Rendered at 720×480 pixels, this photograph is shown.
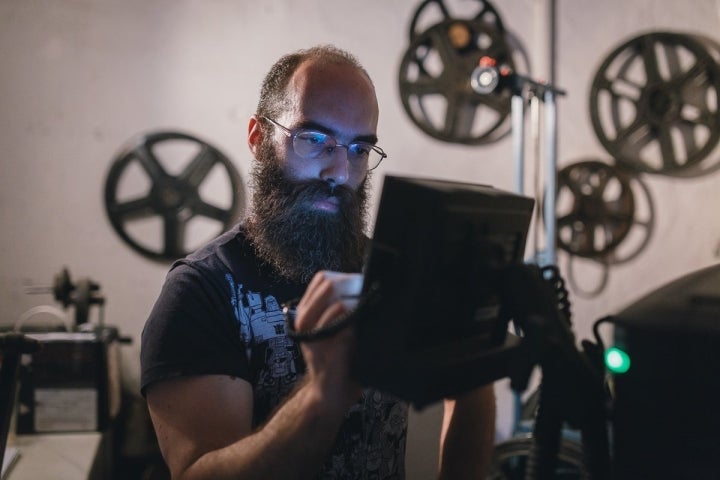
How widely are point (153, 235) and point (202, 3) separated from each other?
111cm

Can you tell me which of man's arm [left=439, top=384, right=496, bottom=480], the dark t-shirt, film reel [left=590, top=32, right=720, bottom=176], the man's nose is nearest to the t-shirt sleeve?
the dark t-shirt

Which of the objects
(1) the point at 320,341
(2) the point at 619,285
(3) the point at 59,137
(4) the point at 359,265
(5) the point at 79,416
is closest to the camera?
(1) the point at 320,341

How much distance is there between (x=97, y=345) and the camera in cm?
186

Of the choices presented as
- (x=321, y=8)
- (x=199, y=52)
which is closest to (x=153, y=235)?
(x=199, y=52)

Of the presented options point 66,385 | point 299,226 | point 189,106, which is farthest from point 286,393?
point 189,106

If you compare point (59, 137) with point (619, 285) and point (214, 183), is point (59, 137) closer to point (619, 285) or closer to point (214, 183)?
point (214, 183)

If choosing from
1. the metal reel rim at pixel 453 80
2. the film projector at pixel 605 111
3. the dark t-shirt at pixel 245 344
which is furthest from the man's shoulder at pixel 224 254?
the metal reel rim at pixel 453 80

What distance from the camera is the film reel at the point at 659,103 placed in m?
2.40

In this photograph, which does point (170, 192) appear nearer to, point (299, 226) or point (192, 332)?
point (299, 226)

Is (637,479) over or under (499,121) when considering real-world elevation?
under

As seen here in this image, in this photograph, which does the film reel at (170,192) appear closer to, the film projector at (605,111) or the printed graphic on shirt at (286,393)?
the film projector at (605,111)

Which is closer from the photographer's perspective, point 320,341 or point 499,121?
point 320,341

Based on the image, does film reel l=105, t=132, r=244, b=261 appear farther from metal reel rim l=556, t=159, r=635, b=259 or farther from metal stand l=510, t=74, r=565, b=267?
metal reel rim l=556, t=159, r=635, b=259

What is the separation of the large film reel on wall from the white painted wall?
0.06m
